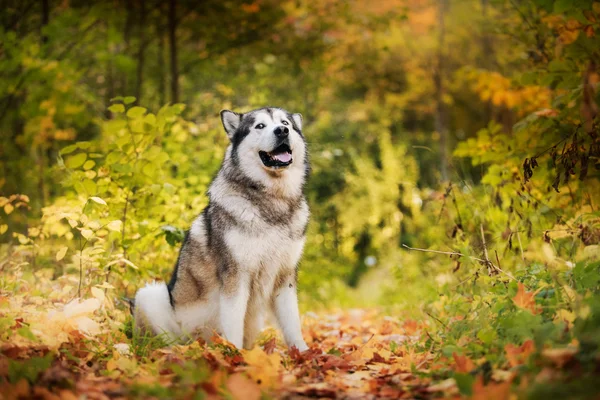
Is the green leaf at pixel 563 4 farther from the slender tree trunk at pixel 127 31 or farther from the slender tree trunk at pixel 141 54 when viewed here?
the slender tree trunk at pixel 127 31

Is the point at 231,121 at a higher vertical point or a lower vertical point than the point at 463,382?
higher

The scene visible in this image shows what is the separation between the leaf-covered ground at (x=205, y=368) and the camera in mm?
2424

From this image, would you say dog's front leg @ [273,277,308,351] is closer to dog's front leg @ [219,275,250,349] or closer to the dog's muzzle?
dog's front leg @ [219,275,250,349]

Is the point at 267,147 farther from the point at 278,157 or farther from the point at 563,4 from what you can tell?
the point at 563,4

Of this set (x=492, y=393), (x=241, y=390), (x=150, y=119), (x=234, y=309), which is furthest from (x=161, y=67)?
(x=492, y=393)

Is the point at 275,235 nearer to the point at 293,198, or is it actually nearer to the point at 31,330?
the point at 293,198

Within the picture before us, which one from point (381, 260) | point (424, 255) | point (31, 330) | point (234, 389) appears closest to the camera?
point (234, 389)

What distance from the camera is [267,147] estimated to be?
4062 mm

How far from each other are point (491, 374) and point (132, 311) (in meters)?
2.74

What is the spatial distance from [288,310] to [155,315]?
38.5 inches

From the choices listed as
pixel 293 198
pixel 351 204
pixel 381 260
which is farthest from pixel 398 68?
pixel 293 198

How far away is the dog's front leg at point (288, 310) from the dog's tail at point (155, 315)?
2.51 feet

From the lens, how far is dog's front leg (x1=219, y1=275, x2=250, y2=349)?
3.85m

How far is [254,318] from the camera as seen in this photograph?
4.19 meters
